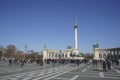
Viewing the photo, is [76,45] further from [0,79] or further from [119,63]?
[0,79]

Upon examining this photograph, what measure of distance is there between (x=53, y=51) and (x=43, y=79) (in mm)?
115600

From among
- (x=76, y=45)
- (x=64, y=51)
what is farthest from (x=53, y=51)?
(x=76, y=45)

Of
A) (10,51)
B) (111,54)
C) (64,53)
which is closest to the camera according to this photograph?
(111,54)

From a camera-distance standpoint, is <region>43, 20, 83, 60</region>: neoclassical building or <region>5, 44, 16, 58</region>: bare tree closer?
<region>43, 20, 83, 60</region>: neoclassical building

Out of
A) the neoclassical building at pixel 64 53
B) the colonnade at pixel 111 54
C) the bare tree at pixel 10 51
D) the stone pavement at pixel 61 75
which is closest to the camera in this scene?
the stone pavement at pixel 61 75

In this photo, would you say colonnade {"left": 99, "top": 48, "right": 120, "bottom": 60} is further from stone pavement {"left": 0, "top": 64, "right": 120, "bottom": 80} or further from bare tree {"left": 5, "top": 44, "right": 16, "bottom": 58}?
stone pavement {"left": 0, "top": 64, "right": 120, "bottom": 80}

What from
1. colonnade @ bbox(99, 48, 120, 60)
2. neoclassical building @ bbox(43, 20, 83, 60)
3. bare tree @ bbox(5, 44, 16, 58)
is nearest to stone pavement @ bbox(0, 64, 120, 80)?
neoclassical building @ bbox(43, 20, 83, 60)

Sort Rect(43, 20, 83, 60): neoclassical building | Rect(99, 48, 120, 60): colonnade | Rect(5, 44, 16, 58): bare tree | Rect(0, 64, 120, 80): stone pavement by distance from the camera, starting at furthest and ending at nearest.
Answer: Rect(5, 44, 16, 58): bare tree, Rect(99, 48, 120, 60): colonnade, Rect(43, 20, 83, 60): neoclassical building, Rect(0, 64, 120, 80): stone pavement

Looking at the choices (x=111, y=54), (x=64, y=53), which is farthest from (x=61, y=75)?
(x=64, y=53)

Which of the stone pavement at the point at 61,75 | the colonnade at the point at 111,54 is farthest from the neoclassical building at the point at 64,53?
the stone pavement at the point at 61,75

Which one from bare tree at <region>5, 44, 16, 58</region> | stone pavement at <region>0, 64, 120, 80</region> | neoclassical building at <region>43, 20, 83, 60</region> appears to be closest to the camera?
stone pavement at <region>0, 64, 120, 80</region>

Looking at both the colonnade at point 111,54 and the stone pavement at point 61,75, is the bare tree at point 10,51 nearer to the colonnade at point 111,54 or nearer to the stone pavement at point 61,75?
the colonnade at point 111,54

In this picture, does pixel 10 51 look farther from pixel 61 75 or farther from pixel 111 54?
pixel 61 75

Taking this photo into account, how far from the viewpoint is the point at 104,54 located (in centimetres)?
12550
